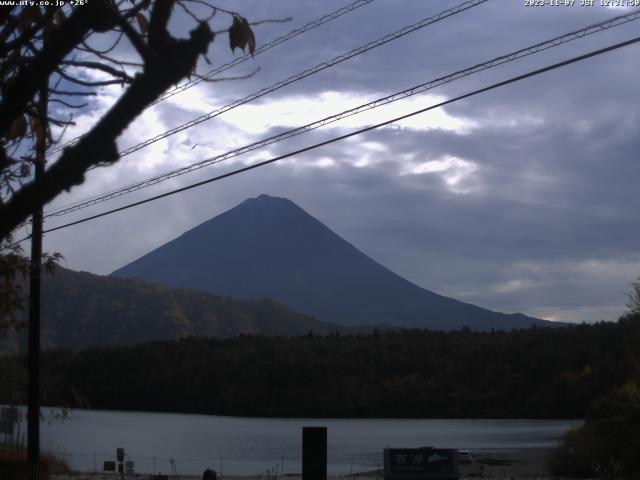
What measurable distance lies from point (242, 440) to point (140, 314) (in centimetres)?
10711

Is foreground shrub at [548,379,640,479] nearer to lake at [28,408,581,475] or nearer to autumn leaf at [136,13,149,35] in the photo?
lake at [28,408,581,475]

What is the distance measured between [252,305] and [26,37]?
18905 centimetres

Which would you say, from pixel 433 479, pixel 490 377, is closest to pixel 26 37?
pixel 433 479

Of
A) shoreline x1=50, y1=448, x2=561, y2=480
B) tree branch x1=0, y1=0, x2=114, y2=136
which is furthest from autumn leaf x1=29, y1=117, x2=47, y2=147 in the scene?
shoreline x1=50, y1=448, x2=561, y2=480

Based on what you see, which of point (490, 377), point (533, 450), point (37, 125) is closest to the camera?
point (37, 125)

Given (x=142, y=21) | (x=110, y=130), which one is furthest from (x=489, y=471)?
(x=110, y=130)

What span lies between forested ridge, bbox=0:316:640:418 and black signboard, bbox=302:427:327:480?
286ft

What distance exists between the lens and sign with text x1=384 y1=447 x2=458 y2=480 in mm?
16688

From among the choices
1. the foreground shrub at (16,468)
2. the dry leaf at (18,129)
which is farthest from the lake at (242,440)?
the dry leaf at (18,129)

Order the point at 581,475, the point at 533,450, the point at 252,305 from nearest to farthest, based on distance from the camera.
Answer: the point at 581,475
the point at 533,450
the point at 252,305

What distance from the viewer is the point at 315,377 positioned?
4486 inches

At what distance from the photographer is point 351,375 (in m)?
117

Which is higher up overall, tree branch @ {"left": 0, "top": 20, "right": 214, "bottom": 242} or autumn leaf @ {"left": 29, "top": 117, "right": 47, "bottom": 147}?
autumn leaf @ {"left": 29, "top": 117, "right": 47, "bottom": 147}

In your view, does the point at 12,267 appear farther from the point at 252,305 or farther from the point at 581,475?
the point at 252,305
